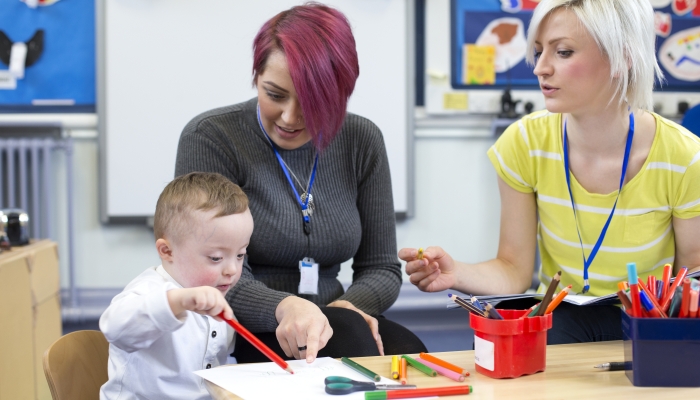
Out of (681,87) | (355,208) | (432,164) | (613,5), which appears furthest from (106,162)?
(681,87)

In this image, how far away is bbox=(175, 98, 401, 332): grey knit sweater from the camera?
1.41 m

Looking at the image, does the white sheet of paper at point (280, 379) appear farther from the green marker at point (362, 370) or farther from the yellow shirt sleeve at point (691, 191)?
the yellow shirt sleeve at point (691, 191)

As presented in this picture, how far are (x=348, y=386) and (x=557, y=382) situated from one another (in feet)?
0.90

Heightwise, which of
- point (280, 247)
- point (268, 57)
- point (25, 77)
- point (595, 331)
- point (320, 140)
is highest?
point (25, 77)

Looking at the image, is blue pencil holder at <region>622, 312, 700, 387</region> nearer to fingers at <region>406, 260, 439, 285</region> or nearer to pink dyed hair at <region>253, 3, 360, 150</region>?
fingers at <region>406, 260, 439, 285</region>

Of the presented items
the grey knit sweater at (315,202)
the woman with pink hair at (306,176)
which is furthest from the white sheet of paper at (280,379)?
the grey knit sweater at (315,202)

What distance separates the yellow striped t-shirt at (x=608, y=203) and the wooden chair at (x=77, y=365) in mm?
871

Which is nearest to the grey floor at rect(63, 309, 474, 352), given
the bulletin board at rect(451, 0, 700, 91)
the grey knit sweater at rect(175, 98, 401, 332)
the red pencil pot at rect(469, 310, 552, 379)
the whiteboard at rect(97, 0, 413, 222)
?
the bulletin board at rect(451, 0, 700, 91)

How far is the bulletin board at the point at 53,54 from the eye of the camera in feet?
9.18

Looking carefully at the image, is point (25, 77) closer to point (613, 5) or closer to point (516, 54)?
point (516, 54)

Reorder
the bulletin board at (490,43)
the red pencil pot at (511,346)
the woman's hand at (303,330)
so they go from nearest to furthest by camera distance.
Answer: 1. the red pencil pot at (511,346)
2. the woman's hand at (303,330)
3. the bulletin board at (490,43)

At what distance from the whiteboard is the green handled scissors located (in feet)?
7.04

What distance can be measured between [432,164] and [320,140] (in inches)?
68.1

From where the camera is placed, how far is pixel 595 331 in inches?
50.6
